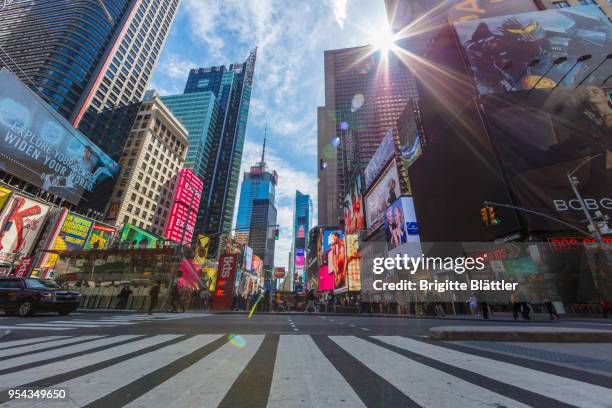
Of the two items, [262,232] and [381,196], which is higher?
[262,232]

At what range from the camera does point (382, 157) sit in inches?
1598

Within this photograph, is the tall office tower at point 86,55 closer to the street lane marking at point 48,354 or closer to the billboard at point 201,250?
the billboard at point 201,250

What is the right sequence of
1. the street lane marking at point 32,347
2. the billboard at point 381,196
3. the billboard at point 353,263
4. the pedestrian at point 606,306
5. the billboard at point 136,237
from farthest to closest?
1. the billboard at point 136,237
2. the billboard at point 353,263
3. the billboard at point 381,196
4. the pedestrian at point 606,306
5. the street lane marking at point 32,347

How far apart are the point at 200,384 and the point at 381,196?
40.0m

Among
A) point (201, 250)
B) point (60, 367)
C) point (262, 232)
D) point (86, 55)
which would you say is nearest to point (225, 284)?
point (201, 250)

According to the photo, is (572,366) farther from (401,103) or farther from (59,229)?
(401,103)

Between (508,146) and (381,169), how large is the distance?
19.3 m

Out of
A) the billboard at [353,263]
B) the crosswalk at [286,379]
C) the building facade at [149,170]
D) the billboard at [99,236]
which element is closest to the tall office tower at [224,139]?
the building facade at [149,170]

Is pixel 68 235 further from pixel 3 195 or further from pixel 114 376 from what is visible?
pixel 114 376

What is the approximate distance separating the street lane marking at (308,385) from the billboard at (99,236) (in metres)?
51.1

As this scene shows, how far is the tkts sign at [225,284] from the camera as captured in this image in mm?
21936

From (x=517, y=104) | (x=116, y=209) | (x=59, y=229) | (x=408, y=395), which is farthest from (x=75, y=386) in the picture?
(x=116, y=209)

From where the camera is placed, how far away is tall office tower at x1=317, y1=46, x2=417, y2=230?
7906 cm

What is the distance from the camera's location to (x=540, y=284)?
18.3 metres
